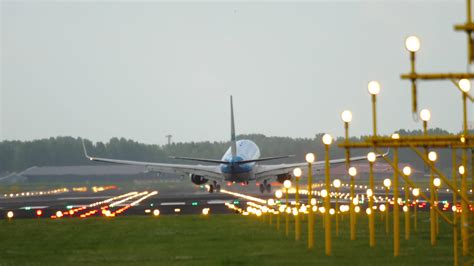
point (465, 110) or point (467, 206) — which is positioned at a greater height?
point (465, 110)

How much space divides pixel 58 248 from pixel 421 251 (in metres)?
12.3

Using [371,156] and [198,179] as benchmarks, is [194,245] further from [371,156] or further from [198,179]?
[198,179]

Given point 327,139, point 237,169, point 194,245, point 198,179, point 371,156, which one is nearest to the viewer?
point 327,139

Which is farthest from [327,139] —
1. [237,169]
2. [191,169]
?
[191,169]

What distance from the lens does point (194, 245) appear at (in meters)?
36.6

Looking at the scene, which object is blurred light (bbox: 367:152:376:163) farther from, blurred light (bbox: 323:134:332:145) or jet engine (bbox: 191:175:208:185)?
jet engine (bbox: 191:175:208:185)

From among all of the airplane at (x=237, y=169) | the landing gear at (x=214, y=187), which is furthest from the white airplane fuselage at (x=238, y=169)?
the landing gear at (x=214, y=187)

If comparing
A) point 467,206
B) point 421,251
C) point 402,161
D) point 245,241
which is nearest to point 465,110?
point 467,206

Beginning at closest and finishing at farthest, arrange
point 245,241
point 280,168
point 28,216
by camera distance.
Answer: point 245,241, point 28,216, point 280,168

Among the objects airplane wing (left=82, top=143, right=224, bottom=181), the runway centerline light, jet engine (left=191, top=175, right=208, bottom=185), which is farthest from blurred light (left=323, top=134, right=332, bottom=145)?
jet engine (left=191, top=175, right=208, bottom=185)

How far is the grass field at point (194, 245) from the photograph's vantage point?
3039 centimetres

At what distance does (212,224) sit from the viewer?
4950 centimetres

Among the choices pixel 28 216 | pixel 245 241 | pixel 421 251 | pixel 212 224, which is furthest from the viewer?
pixel 28 216

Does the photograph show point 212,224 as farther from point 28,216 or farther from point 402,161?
point 402,161
